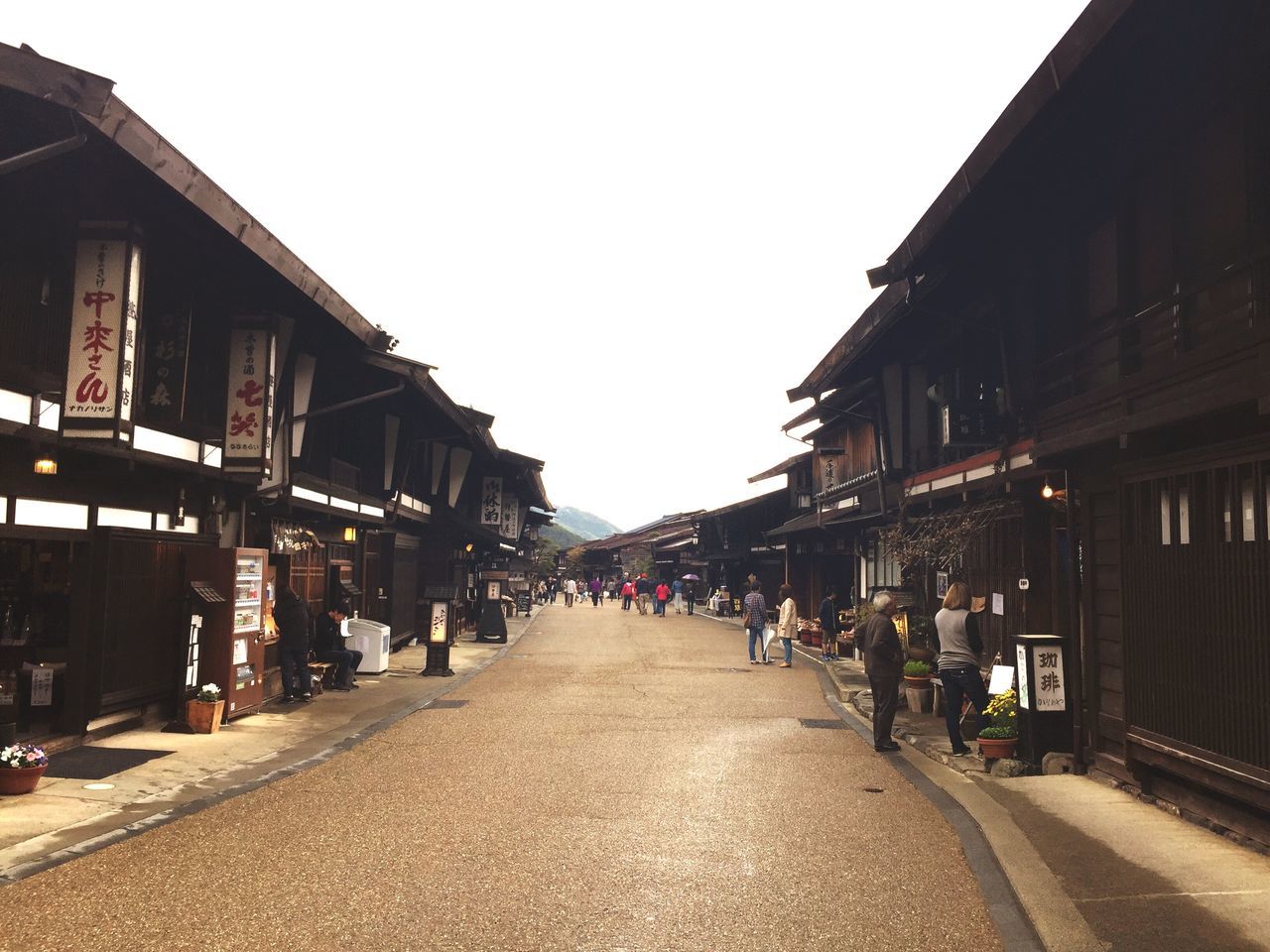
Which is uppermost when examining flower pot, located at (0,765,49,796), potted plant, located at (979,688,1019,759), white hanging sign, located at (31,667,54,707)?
white hanging sign, located at (31,667,54,707)

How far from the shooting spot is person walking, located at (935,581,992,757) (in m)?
11.2

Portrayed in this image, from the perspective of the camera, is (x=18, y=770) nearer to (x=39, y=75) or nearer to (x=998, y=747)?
(x=39, y=75)

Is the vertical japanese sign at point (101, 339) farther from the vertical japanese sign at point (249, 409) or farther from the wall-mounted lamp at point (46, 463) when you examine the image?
the vertical japanese sign at point (249, 409)

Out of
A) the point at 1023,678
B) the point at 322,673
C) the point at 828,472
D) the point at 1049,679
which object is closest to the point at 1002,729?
the point at 1023,678

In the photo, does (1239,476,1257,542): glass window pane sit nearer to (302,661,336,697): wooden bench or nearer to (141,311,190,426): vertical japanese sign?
(141,311,190,426): vertical japanese sign

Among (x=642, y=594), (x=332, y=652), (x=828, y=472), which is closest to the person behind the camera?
(x=332, y=652)

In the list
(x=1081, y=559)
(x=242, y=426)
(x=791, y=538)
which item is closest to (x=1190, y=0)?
(x=1081, y=559)

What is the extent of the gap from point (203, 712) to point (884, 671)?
8.27 meters

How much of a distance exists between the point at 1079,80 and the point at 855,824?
6351 millimetres

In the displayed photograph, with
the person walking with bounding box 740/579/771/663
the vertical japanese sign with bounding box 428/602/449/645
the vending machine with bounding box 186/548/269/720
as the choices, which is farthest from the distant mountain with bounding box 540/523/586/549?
the vending machine with bounding box 186/548/269/720

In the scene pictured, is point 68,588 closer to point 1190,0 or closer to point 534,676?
point 534,676

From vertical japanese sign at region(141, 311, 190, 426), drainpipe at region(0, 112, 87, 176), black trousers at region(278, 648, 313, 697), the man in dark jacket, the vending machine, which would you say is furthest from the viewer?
black trousers at region(278, 648, 313, 697)

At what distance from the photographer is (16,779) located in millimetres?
8500

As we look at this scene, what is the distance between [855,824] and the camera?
8.20 metres
